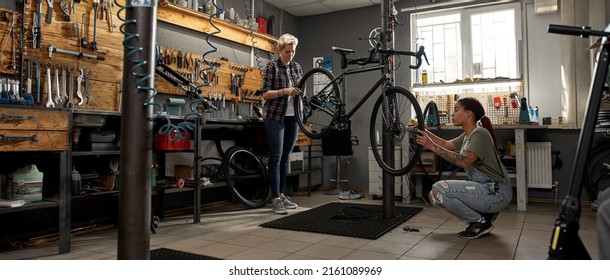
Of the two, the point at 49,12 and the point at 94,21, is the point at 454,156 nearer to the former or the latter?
the point at 94,21

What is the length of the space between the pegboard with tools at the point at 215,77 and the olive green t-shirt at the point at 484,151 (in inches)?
88.6

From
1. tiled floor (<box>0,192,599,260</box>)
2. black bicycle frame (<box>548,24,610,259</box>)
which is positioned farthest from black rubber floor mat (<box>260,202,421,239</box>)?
black bicycle frame (<box>548,24,610,259</box>)

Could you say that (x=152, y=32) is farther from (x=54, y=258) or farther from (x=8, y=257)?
(x=8, y=257)

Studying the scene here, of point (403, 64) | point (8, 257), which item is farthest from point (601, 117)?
point (8, 257)

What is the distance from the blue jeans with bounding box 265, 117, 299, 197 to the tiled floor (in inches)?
14.5

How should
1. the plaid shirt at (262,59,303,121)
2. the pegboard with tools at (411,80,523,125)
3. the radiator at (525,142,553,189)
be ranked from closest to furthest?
the plaid shirt at (262,59,303,121)
the radiator at (525,142,553,189)
the pegboard with tools at (411,80,523,125)

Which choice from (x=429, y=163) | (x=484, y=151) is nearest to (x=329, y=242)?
(x=484, y=151)

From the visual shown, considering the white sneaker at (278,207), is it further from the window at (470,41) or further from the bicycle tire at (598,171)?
the bicycle tire at (598,171)

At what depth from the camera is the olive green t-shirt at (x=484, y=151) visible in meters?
2.55

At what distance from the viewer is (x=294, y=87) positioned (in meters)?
3.41

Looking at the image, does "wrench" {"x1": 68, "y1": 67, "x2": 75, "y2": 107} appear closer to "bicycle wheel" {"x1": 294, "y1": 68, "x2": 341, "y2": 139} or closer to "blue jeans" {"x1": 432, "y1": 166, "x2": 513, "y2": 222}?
"bicycle wheel" {"x1": 294, "y1": 68, "x2": 341, "y2": 139}

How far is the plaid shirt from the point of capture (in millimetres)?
3453

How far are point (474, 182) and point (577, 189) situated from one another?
146 cm

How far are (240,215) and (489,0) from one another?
3.72 metres
